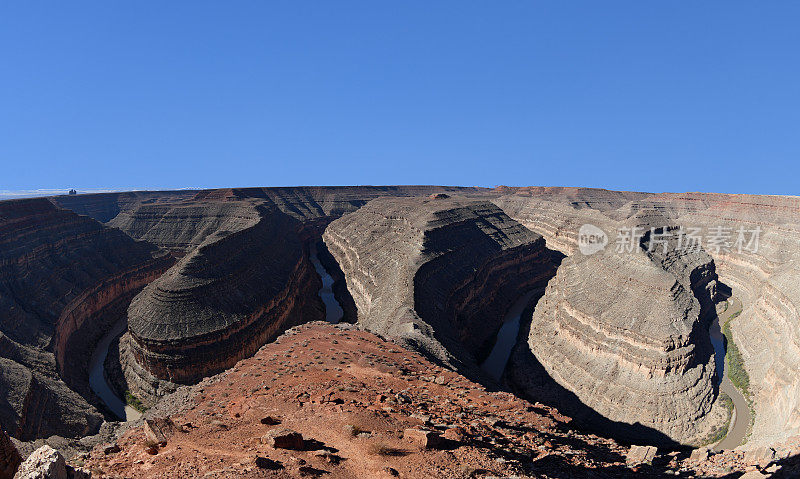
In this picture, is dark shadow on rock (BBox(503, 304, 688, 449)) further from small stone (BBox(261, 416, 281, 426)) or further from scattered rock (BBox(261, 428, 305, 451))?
scattered rock (BBox(261, 428, 305, 451))

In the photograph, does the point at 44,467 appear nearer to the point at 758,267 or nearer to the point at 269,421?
the point at 269,421

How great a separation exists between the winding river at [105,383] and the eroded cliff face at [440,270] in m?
28.3

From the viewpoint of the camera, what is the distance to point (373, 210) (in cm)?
10856

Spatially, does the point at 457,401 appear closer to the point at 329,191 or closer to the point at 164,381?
the point at 164,381

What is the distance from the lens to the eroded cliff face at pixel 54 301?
3250 cm

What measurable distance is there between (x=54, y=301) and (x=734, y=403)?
8613 centimetres

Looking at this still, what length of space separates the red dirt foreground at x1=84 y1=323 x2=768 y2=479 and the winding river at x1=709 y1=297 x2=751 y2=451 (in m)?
26.2

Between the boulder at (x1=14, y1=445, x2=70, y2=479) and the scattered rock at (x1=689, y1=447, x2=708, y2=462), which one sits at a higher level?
the boulder at (x1=14, y1=445, x2=70, y2=479)

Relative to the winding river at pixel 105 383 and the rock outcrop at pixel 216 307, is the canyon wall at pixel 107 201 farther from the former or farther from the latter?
the winding river at pixel 105 383

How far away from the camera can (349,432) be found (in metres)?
15.1

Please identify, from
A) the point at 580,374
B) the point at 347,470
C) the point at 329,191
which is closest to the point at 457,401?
the point at 347,470

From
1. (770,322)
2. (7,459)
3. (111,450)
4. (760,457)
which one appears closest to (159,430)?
(111,450)

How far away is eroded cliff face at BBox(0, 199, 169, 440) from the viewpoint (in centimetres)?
3250

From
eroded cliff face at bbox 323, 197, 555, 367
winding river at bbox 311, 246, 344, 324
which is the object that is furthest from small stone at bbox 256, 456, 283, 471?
winding river at bbox 311, 246, 344, 324
